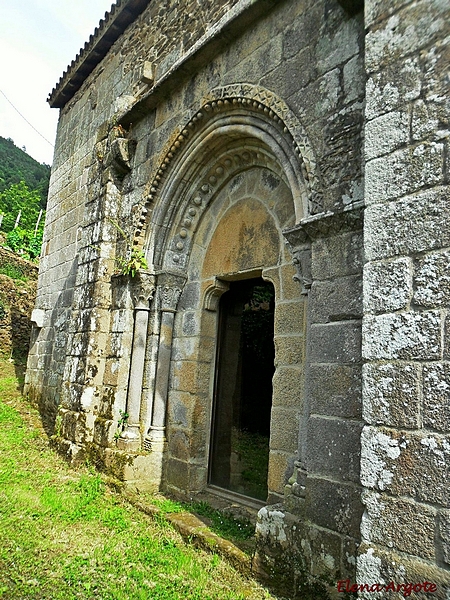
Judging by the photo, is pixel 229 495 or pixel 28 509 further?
pixel 229 495

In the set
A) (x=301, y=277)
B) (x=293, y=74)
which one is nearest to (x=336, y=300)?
(x=301, y=277)

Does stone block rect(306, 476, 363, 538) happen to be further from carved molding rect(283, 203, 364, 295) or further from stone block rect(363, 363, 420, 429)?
carved molding rect(283, 203, 364, 295)

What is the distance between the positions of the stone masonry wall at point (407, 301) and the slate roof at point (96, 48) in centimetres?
532

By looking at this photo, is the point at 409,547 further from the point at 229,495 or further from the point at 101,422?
the point at 101,422

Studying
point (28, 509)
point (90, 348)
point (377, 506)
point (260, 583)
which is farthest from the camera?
point (90, 348)

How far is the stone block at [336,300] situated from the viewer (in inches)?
Result: 111

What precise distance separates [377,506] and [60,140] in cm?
955

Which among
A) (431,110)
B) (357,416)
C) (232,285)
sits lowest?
(357,416)

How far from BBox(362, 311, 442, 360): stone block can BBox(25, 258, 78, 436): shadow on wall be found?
20.1 feet

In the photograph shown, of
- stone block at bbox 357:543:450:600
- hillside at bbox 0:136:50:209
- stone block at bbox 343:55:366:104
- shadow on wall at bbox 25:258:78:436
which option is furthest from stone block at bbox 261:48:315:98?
hillside at bbox 0:136:50:209

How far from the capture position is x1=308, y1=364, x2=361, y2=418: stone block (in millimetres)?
2738

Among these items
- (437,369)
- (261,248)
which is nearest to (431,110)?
(437,369)

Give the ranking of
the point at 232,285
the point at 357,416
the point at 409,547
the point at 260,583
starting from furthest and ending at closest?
the point at 232,285, the point at 260,583, the point at 357,416, the point at 409,547

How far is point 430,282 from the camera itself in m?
2.07
